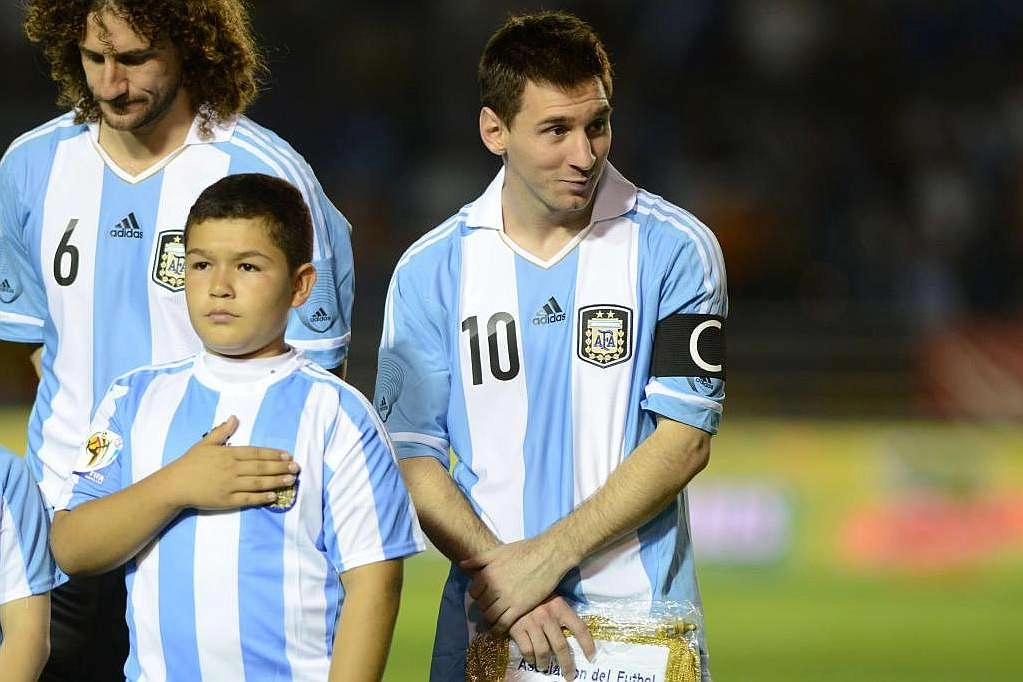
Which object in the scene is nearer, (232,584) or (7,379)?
(232,584)

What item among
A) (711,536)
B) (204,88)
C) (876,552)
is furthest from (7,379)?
(204,88)

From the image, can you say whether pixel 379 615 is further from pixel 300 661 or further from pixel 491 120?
pixel 491 120

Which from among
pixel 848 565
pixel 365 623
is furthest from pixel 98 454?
pixel 848 565

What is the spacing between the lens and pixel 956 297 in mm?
8727

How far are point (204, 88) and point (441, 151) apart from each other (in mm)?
6621

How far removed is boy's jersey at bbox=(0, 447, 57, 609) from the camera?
2459 mm

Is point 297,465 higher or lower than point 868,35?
lower

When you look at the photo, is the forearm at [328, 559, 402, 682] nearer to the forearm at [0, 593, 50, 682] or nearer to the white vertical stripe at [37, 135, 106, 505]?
the forearm at [0, 593, 50, 682]

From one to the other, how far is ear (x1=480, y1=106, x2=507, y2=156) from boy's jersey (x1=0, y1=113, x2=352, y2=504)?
1.19 feet

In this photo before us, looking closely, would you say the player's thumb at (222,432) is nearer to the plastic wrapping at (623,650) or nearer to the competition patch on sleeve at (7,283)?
the plastic wrapping at (623,650)

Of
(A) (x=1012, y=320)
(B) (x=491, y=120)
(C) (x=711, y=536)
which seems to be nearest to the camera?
(B) (x=491, y=120)

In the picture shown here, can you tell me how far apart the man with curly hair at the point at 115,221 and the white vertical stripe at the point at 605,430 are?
0.51 metres

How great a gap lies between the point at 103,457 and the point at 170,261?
0.63m

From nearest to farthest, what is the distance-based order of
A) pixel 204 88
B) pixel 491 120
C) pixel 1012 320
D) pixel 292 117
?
pixel 491 120, pixel 204 88, pixel 1012 320, pixel 292 117
